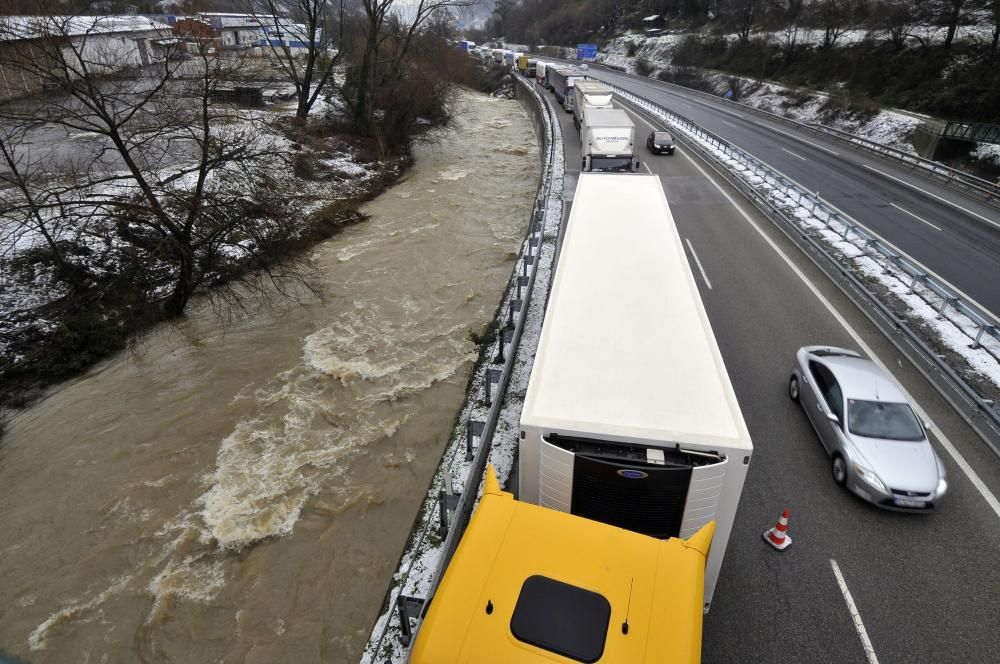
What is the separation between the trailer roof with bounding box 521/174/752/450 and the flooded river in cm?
486

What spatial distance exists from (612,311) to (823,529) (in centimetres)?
419

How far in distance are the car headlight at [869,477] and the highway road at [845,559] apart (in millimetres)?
469

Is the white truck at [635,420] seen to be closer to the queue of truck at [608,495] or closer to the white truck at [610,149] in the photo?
the queue of truck at [608,495]

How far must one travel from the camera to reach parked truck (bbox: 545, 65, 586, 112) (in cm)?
3984

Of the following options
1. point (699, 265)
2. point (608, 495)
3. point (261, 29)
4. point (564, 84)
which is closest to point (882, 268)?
point (699, 265)

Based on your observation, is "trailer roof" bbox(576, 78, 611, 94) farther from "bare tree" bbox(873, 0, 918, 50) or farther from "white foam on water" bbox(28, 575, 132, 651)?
"white foam on water" bbox(28, 575, 132, 651)

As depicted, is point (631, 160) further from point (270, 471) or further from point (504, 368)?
point (270, 471)

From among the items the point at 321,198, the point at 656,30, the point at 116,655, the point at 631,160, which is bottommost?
the point at 116,655

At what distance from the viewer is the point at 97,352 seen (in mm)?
14688

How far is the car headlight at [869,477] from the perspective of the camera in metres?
7.48

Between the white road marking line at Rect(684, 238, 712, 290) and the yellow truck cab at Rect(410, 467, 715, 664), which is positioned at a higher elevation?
the yellow truck cab at Rect(410, 467, 715, 664)

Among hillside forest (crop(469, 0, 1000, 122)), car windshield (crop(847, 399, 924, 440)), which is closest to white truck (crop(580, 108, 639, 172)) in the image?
car windshield (crop(847, 399, 924, 440))

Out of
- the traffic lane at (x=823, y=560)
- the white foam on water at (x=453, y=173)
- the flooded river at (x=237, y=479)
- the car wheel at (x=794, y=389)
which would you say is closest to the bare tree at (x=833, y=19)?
the white foam on water at (x=453, y=173)

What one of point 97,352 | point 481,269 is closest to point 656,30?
point 481,269
